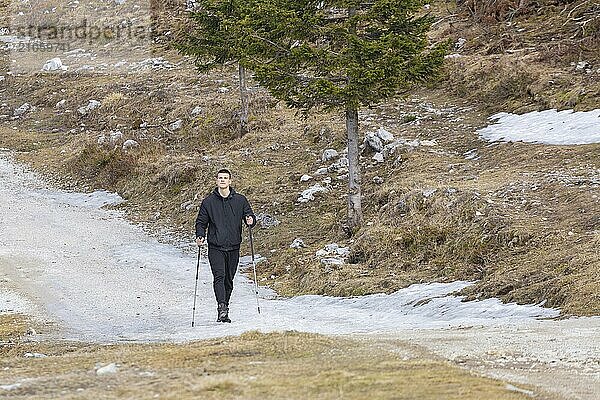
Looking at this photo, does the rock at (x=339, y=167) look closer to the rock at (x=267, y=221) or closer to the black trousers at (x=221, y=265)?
the rock at (x=267, y=221)

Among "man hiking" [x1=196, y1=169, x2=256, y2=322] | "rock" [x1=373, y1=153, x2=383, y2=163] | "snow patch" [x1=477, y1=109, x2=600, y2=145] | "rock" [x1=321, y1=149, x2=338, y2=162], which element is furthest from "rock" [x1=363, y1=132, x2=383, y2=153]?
"man hiking" [x1=196, y1=169, x2=256, y2=322]

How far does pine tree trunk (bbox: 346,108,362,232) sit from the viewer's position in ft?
55.8

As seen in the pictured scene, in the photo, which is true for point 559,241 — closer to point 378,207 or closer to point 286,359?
point 378,207

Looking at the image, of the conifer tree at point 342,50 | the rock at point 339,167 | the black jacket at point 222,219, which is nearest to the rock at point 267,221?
the rock at point 339,167

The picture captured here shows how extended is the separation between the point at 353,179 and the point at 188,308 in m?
5.21

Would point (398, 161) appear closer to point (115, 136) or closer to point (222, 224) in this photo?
point (222, 224)

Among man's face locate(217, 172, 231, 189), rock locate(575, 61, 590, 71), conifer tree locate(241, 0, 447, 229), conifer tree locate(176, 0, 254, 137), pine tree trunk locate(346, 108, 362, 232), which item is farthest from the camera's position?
conifer tree locate(176, 0, 254, 137)

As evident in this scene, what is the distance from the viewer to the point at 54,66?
4331 centimetres

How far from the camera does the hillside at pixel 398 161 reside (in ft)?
45.5

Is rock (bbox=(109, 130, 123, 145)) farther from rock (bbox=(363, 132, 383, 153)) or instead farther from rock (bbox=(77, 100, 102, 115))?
rock (bbox=(363, 132, 383, 153))

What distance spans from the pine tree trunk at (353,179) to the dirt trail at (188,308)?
2.83 meters

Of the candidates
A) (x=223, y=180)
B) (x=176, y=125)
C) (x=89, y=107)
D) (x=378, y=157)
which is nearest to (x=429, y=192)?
(x=378, y=157)

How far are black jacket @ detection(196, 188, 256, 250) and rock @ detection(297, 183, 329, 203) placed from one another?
892 centimetres

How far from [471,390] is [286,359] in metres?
1.84
